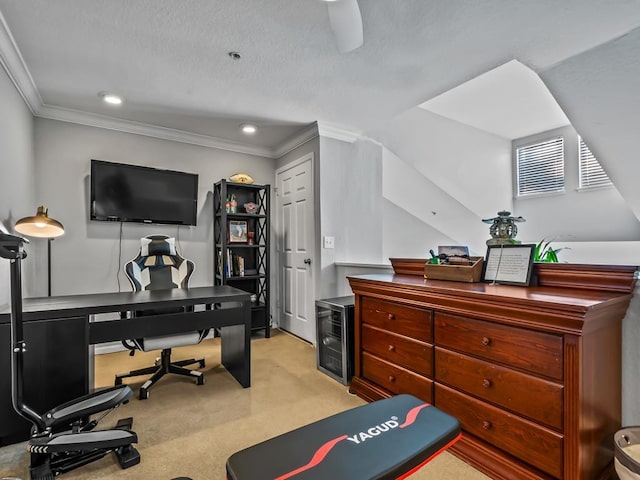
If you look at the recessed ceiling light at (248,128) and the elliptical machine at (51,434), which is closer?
the elliptical machine at (51,434)

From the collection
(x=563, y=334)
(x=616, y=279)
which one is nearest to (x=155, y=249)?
(x=563, y=334)

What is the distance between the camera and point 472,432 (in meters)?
1.62

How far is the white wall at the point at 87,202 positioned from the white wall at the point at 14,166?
0.59 ft

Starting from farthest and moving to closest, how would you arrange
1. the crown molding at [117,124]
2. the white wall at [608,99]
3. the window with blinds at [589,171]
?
the window with blinds at [589,171] → the crown molding at [117,124] → the white wall at [608,99]

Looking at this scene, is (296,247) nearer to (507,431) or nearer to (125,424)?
(125,424)

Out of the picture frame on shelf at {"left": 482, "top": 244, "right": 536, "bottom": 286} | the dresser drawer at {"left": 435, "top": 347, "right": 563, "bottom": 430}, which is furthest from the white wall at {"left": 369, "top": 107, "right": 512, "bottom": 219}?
the dresser drawer at {"left": 435, "top": 347, "right": 563, "bottom": 430}

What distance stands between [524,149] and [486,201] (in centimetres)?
105

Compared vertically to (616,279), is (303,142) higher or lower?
higher

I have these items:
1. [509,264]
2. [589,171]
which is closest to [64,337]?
[509,264]

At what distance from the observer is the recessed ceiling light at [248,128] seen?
11.8 feet

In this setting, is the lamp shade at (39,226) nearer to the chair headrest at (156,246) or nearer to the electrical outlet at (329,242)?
the chair headrest at (156,246)

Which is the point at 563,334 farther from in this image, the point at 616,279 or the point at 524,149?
the point at 524,149

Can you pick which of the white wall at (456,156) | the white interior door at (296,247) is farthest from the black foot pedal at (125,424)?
the white wall at (456,156)

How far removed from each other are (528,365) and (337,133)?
2988 millimetres
